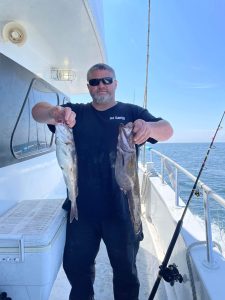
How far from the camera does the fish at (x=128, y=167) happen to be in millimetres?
1521

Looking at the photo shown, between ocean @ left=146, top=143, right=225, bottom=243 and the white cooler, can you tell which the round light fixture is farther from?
ocean @ left=146, top=143, right=225, bottom=243

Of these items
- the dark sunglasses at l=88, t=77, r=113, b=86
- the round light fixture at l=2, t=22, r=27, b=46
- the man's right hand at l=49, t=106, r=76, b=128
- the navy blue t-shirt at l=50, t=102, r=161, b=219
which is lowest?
the navy blue t-shirt at l=50, t=102, r=161, b=219

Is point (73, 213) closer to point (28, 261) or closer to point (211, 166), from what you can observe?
point (28, 261)

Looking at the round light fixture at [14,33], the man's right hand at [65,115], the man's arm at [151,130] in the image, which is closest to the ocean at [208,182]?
the man's arm at [151,130]

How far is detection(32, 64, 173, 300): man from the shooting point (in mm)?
1842

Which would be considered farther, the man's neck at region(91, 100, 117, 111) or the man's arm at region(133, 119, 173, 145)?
the man's neck at region(91, 100, 117, 111)

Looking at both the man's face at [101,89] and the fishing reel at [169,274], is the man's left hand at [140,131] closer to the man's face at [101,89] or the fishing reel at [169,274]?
the man's face at [101,89]

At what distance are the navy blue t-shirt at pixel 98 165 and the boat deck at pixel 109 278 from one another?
1.08 m

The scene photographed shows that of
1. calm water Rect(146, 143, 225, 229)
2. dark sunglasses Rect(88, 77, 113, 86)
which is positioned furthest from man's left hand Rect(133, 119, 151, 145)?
calm water Rect(146, 143, 225, 229)

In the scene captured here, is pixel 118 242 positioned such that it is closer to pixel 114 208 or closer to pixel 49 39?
pixel 114 208

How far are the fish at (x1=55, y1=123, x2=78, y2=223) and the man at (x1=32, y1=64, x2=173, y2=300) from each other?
17 centimetres

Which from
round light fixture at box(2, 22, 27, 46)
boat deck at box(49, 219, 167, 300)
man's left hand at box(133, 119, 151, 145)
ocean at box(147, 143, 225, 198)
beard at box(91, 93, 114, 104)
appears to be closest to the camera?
man's left hand at box(133, 119, 151, 145)

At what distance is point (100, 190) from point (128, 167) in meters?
0.38

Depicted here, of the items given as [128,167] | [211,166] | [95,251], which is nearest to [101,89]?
[128,167]
